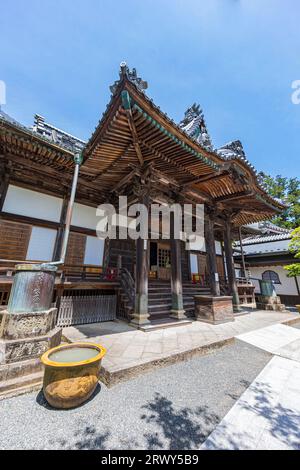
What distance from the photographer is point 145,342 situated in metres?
4.28

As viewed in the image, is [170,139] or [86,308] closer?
[170,139]

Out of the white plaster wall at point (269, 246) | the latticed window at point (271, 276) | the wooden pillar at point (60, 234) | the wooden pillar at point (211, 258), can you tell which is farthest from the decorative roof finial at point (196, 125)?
Answer: the latticed window at point (271, 276)

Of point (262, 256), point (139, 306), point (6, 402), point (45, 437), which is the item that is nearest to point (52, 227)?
point (139, 306)

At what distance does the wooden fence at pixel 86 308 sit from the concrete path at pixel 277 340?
4211 mm

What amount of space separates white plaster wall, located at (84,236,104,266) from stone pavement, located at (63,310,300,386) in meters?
2.62

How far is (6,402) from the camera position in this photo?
8.13 ft

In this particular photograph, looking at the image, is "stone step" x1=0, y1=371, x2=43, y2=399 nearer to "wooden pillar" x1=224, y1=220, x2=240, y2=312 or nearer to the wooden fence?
the wooden fence

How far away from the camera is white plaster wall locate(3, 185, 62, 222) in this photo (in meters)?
6.21

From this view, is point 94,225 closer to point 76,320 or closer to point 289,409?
point 76,320

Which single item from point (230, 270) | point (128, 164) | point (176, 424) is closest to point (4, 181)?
point (128, 164)

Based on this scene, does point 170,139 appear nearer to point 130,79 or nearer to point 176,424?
point 130,79

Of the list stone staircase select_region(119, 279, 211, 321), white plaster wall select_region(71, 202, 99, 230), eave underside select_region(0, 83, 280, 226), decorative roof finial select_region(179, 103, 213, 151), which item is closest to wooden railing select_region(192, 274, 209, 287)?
stone staircase select_region(119, 279, 211, 321)

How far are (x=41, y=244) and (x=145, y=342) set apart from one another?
500 cm

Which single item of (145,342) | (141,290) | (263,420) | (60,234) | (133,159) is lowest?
(263,420)
